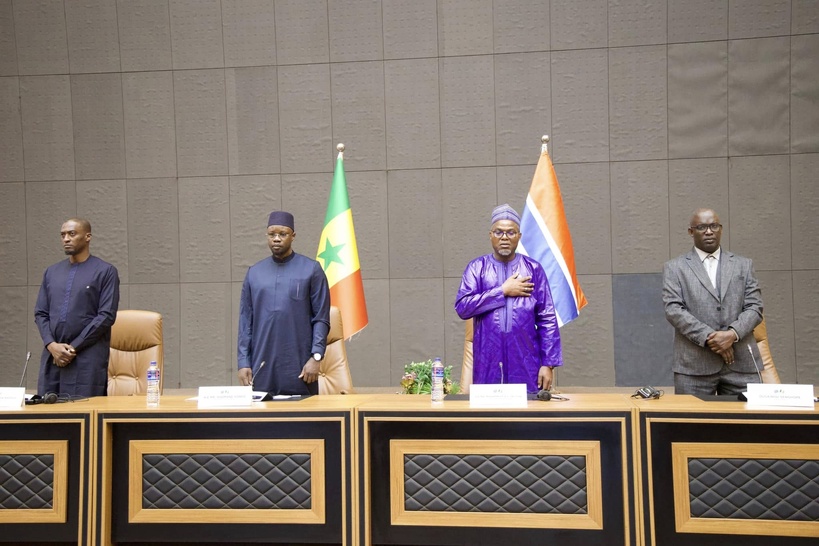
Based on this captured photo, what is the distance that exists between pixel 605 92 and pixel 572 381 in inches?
100.0

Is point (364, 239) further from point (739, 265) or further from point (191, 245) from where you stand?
point (739, 265)

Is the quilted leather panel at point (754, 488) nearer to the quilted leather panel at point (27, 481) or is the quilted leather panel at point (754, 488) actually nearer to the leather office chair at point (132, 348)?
the quilted leather panel at point (27, 481)

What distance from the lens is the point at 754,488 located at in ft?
8.86

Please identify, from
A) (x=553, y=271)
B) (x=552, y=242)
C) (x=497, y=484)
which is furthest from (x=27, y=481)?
(x=552, y=242)

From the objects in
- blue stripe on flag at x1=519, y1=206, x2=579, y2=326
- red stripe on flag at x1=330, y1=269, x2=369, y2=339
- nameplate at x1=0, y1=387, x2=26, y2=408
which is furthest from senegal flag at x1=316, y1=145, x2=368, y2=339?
nameplate at x1=0, y1=387, x2=26, y2=408

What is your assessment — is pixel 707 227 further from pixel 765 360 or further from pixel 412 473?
pixel 412 473

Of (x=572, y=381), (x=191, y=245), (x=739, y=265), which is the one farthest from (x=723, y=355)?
(x=191, y=245)

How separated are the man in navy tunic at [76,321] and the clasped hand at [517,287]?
2309 mm

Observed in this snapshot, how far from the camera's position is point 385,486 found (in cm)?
293

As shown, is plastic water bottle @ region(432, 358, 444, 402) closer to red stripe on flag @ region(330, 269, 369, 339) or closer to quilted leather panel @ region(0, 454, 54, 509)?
quilted leather panel @ region(0, 454, 54, 509)

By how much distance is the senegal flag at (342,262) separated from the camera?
539 cm

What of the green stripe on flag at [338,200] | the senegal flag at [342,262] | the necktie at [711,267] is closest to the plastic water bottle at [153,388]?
the senegal flag at [342,262]

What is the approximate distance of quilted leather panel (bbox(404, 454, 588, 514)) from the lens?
2.81 meters

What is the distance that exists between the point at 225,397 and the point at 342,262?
7.99 ft
